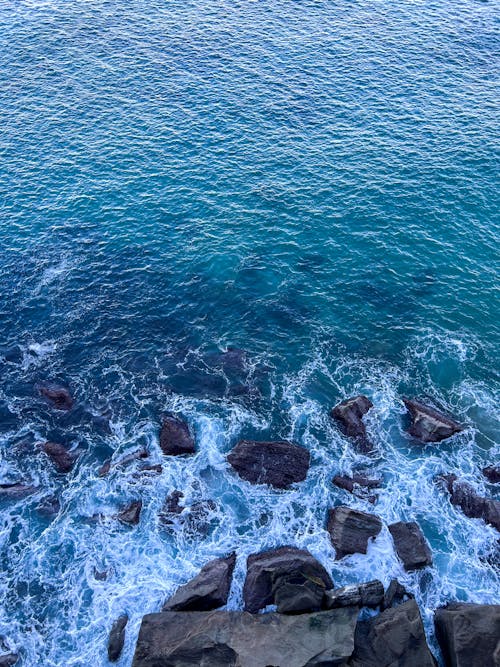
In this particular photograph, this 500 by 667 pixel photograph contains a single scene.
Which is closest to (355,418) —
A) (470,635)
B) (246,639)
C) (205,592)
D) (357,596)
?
(357,596)

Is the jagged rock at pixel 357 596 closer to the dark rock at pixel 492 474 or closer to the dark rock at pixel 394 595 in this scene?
the dark rock at pixel 394 595

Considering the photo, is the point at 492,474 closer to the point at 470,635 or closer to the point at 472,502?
the point at 472,502

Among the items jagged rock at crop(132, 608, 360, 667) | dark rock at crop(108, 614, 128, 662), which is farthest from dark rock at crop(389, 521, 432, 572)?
dark rock at crop(108, 614, 128, 662)

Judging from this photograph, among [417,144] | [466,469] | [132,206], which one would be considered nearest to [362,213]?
[417,144]

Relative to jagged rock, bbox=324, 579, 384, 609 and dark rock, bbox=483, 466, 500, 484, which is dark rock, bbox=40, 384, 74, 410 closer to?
jagged rock, bbox=324, 579, 384, 609

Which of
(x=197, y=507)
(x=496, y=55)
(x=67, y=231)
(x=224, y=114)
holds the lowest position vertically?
(x=197, y=507)

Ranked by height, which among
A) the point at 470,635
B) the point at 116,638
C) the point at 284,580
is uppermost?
the point at 470,635

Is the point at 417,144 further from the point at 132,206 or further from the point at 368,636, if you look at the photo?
the point at 368,636
